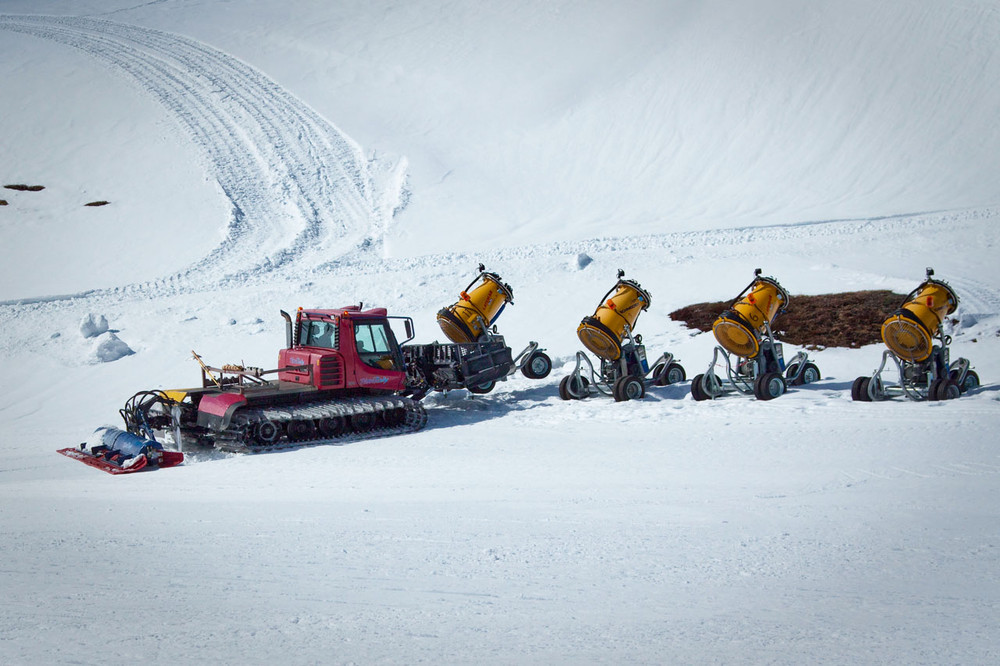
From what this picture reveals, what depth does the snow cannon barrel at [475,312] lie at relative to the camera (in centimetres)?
1587

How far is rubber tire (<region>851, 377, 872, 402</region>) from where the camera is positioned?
1360 cm

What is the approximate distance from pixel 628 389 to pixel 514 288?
930cm

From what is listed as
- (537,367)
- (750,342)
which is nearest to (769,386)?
(750,342)

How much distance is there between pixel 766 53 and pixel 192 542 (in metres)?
45.0

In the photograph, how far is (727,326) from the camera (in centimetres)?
1463

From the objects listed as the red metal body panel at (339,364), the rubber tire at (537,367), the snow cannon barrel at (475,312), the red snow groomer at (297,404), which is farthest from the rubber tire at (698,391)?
the red metal body panel at (339,364)

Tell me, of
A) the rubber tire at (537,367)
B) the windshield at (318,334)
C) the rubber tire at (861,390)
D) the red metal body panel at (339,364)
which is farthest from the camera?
the rubber tire at (537,367)

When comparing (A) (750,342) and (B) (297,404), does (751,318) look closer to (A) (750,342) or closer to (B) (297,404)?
(A) (750,342)

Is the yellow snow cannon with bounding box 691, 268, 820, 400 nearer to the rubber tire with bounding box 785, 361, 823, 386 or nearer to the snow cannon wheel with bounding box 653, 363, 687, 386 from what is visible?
the rubber tire with bounding box 785, 361, 823, 386

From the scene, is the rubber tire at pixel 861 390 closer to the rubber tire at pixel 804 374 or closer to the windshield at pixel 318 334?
the rubber tire at pixel 804 374

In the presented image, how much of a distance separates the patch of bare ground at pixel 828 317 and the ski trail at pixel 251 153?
14.6 meters

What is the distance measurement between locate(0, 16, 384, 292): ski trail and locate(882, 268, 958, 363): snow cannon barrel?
19.6 m

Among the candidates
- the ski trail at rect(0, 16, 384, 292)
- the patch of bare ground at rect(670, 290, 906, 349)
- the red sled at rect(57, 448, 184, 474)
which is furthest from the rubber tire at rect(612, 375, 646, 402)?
the ski trail at rect(0, 16, 384, 292)

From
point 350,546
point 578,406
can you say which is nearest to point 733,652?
point 350,546
